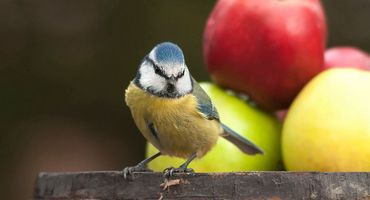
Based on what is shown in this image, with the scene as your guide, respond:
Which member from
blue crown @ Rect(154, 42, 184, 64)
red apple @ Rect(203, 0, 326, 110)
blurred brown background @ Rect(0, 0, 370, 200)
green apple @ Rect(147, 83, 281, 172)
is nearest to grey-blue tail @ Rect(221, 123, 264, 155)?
green apple @ Rect(147, 83, 281, 172)

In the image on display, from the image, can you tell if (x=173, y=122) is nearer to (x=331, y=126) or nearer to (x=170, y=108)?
(x=170, y=108)

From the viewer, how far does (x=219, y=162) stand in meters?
1.72

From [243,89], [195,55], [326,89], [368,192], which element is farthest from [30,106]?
[368,192]

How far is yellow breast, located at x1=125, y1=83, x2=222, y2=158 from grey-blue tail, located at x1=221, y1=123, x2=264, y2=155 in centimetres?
9

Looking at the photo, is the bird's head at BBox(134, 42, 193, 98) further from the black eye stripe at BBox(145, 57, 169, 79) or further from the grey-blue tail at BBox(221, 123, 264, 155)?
the grey-blue tail at BBox(221, 123, 264, 155)

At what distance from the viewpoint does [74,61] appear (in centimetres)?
382

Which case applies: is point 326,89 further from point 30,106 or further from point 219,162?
point 30,106

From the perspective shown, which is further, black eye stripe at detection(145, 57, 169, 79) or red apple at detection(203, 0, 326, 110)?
red apple at detection(203, 0, 326, 110)

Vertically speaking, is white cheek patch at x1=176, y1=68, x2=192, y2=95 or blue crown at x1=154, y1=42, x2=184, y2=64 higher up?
blue crown at x1=154, y1=42, x2=184, y2=64

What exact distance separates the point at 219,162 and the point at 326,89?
0.31 m

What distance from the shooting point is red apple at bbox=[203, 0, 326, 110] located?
5.86 feet

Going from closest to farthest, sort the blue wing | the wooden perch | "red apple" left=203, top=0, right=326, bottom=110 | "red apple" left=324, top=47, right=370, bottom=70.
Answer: the wooden perch → the blue wing → "red apple" left=203, top=0, right=326, bottom=110 → "red apple" left=324, top=47, right=370, bottom=70

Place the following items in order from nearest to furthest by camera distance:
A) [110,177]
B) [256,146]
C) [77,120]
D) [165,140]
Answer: [110,177] < [165,140] < [256,146] < [77,120]

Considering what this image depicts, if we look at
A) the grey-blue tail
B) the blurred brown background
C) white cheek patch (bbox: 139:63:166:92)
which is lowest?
the grey-blue tail
